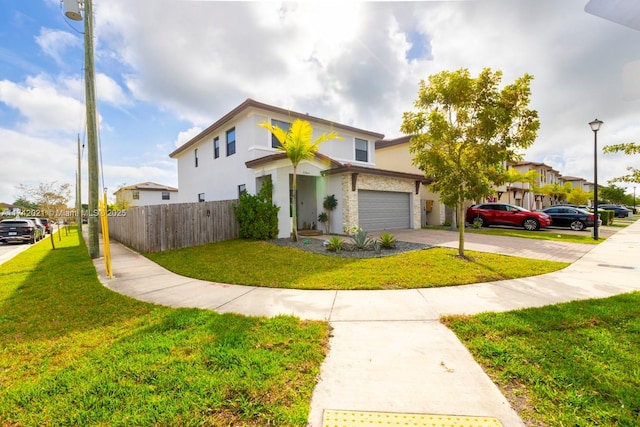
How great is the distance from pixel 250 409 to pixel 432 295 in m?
3.78

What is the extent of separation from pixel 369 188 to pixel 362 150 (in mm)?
5032

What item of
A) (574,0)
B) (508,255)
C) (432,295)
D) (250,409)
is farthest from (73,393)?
(508,255)

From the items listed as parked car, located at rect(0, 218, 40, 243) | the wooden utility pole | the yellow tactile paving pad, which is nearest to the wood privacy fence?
the wooden utility pole

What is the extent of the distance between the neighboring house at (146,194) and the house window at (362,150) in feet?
90.6

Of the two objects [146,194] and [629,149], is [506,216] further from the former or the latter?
[146,194]

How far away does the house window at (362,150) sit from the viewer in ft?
58.3

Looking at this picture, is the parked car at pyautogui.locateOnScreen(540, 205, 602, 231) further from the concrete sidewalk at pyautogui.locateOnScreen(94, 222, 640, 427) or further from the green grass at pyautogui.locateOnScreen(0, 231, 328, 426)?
the green grass at pyautogui.locateOnScreen(0, 231, 328, 426)

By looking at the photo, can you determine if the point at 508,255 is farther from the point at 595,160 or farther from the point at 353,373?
the point at 595,160

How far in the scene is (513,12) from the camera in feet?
10.8

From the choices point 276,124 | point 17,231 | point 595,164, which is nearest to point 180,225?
point 276,124

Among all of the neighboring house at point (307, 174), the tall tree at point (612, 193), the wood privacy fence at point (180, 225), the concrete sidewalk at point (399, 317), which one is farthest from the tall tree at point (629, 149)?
the tall tree at point (612, 193)

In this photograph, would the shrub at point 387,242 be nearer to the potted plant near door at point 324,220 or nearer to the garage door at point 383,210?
the garage door at point 383,210

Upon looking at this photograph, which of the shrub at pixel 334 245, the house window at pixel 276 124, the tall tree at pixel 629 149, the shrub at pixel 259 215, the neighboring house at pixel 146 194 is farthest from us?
the neighboring house at pixel 146 194

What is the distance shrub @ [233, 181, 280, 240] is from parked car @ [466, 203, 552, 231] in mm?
13142
